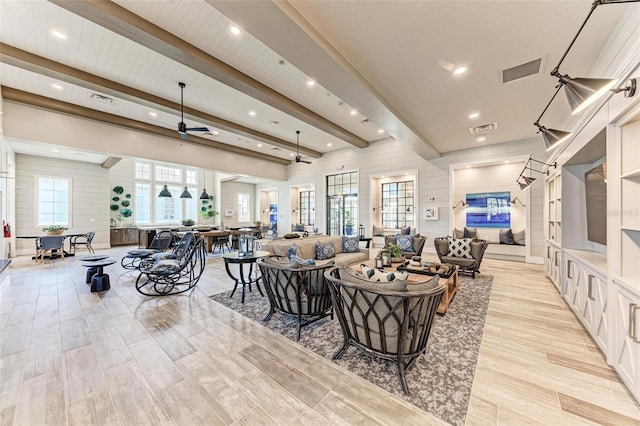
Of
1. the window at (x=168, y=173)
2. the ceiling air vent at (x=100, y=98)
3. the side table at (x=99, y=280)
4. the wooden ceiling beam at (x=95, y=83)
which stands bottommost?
the side table at (x=99, y=280)

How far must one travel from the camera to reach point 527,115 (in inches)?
195

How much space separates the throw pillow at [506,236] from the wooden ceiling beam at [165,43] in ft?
23.1

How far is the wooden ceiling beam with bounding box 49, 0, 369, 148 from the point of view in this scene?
2732 mm

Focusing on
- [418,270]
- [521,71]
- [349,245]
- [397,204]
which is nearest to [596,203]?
[521,71]

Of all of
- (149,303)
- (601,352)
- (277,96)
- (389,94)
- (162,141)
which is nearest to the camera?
(601,352)

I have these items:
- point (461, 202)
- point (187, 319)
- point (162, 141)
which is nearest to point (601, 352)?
point (187, 319)

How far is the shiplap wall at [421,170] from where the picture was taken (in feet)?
21.7

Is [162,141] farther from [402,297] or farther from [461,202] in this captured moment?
[461,202]

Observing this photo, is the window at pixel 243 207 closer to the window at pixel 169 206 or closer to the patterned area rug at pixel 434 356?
the window at pixel 169 206

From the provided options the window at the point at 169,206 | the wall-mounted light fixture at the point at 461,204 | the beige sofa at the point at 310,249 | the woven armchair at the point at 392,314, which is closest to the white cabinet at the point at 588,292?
the woven armchair at the point at 392,314

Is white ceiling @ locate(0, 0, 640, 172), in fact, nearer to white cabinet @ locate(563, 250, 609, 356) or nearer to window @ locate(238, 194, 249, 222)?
white cabinet @ locate(563, 250, 609, 356)

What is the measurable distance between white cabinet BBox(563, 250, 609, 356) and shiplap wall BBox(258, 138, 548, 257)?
3.81 meters

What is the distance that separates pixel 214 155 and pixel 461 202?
8.89 metres

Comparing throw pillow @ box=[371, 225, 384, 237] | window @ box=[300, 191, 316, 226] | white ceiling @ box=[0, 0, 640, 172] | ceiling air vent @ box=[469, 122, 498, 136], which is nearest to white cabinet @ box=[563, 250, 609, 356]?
white ceiling @ box=[0, 0, 640, 172]
